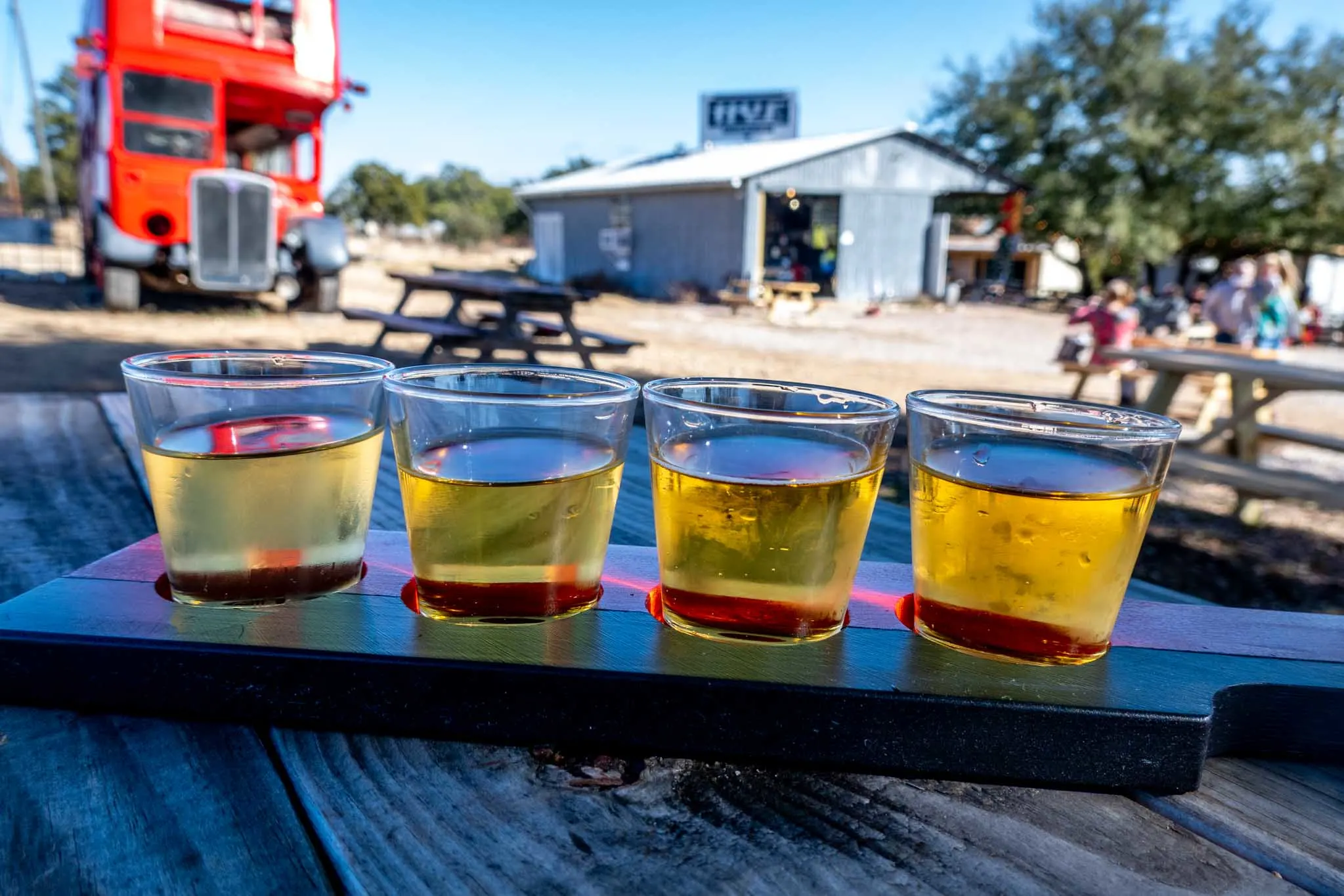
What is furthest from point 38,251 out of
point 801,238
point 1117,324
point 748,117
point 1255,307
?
point 1255,307

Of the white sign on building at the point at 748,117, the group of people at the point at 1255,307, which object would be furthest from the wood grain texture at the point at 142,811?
the white sign on building at the point at 748,117

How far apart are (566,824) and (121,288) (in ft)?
34.8

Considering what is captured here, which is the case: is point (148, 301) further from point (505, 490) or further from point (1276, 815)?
point (1276, 815)

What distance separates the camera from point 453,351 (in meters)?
8.10

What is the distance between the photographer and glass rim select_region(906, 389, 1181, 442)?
62 centimetres

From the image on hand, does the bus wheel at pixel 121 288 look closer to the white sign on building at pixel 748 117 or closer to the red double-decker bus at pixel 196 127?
the red double-decker bus at pixel 196 127

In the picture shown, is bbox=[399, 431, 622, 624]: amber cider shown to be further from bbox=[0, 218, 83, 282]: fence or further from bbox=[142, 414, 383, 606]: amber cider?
bbox=[0, 218, 83, 282]: fence

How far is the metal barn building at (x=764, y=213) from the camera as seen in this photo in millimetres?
18062

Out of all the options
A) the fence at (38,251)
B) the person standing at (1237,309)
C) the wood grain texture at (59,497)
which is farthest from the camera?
the fence at (38,251)

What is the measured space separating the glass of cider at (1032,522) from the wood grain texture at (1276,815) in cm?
12

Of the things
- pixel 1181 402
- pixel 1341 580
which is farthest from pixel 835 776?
pixel 1181 402

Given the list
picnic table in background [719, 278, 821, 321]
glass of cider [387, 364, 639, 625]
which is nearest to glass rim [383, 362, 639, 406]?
glass of cider [387, 364, 639, 625]

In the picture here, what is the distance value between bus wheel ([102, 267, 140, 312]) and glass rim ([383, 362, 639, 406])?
10158 mm

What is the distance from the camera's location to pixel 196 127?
28.3 ft
